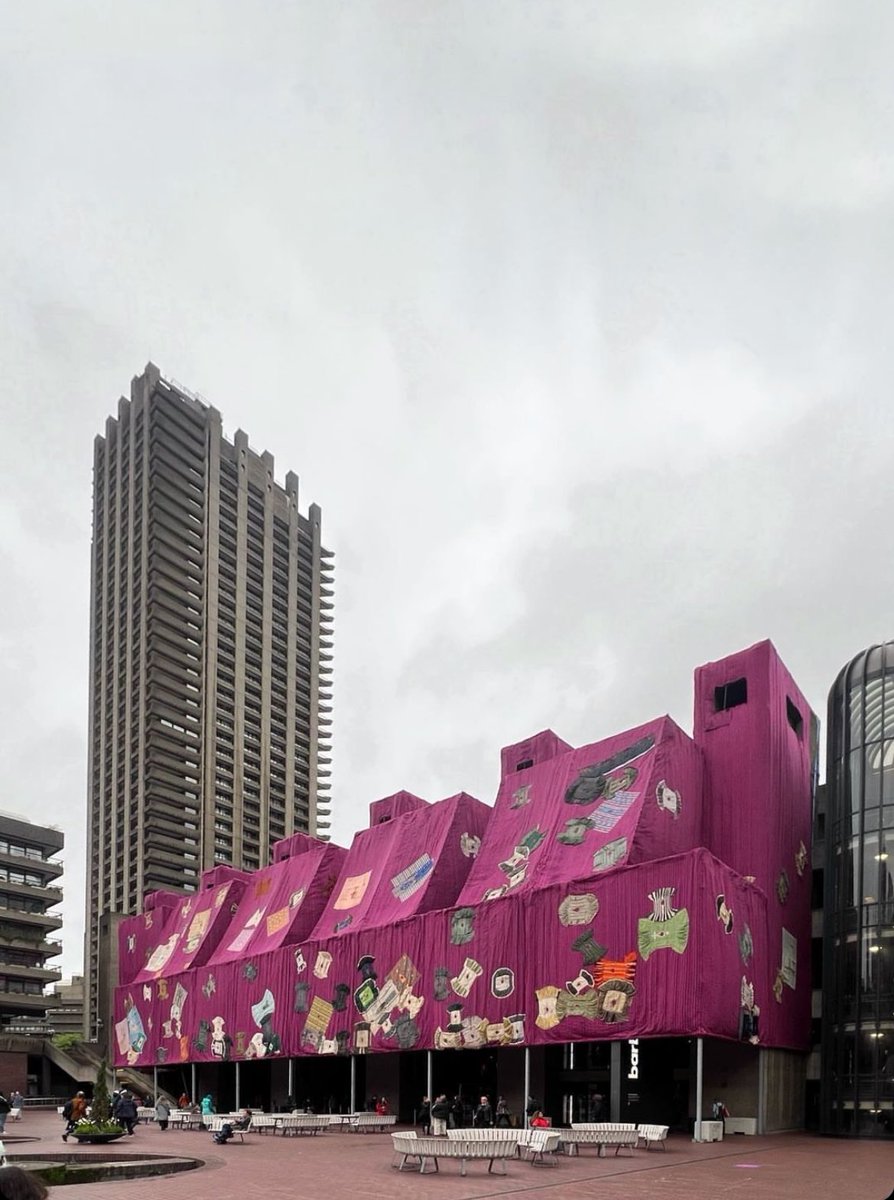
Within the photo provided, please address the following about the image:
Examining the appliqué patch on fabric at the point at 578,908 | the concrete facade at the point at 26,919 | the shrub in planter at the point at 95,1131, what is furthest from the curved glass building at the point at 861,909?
the concrete facade at the point at 26,919

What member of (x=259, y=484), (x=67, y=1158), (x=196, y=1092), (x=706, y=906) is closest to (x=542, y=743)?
(x=706, y=906)

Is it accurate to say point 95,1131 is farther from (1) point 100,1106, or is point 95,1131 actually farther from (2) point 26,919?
(2) point 26,919

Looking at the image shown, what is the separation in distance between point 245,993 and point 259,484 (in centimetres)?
9641

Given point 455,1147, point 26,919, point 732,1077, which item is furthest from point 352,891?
point 26,919

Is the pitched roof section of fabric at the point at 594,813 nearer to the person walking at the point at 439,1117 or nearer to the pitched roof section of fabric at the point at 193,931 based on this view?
the person walking at the point at 439,1117

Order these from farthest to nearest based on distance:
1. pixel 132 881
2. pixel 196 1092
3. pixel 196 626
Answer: pixel 196 626, pixel 132 881, pixel 196 1092

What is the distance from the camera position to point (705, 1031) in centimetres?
3662

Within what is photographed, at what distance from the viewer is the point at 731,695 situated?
45.4 meters

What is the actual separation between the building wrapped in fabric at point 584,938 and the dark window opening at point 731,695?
76mm

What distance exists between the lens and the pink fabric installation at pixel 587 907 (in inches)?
1523

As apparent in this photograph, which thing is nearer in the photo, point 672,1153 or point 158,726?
point 672,1153

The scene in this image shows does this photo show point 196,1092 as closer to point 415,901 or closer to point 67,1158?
point 415,901

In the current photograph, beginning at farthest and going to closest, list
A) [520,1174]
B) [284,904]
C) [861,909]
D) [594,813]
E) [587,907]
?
[284,904]
[594,813]
[861,909]
[587,907]
[520,1174]

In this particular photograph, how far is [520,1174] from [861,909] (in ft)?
66.1
